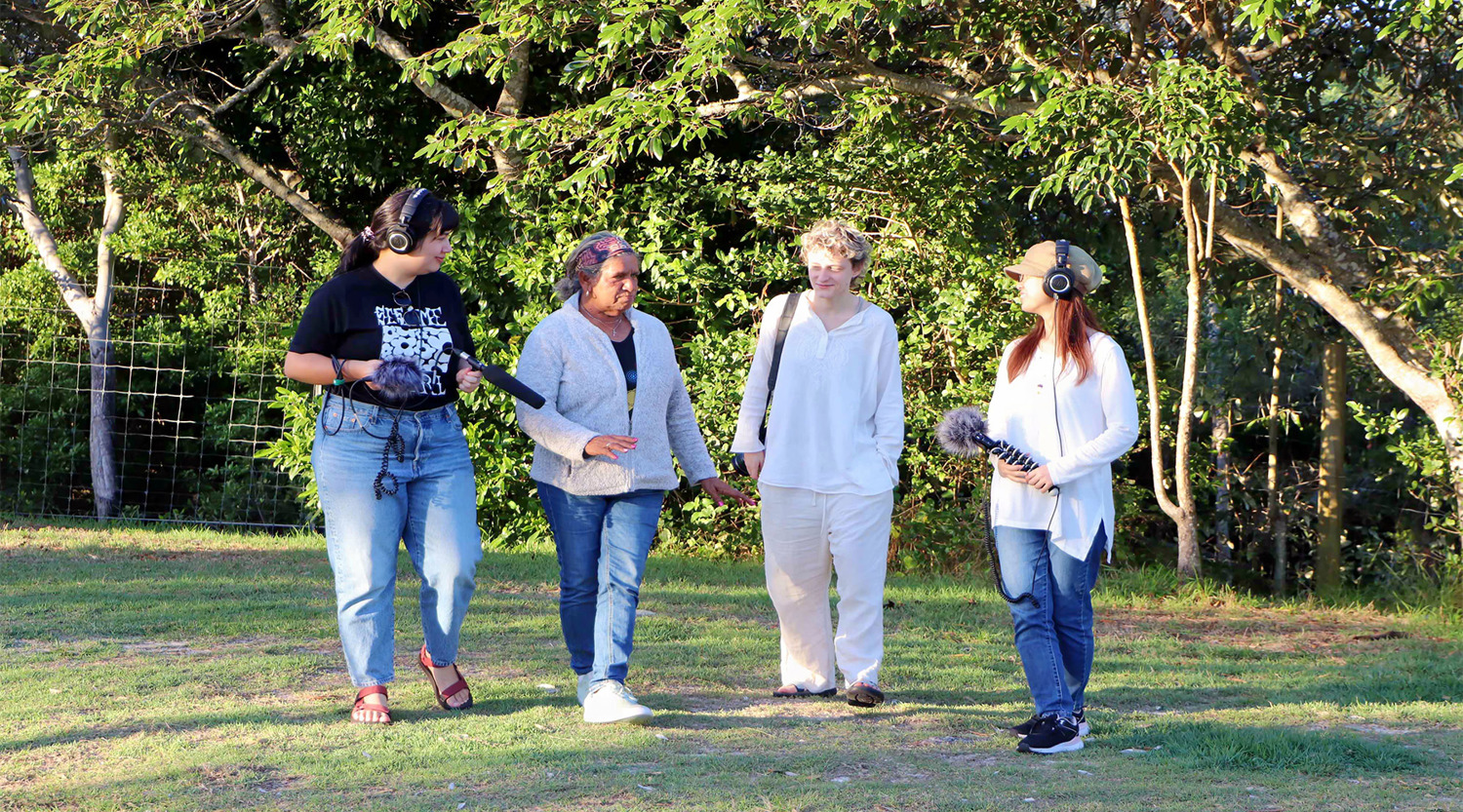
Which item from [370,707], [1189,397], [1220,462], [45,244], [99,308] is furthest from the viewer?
[45,244]

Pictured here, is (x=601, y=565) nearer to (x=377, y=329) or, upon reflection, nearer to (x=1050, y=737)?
(x=377, y=329)

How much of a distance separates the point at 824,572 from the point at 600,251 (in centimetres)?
143

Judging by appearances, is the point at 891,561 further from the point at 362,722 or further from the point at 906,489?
the point at 362,722

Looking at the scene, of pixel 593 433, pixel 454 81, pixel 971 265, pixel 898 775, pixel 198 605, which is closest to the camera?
pixel 898 775

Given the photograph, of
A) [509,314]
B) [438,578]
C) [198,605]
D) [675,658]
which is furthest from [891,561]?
[438,578]

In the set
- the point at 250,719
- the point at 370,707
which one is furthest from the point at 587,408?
the point at 250,719

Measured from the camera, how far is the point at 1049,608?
4461 mm

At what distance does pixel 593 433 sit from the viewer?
4512 mm

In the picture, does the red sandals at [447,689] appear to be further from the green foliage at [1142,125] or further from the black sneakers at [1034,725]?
the green foliage at [1142,125]

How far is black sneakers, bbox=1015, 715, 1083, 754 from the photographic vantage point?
14.3 feet

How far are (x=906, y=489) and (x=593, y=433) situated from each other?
5423 mm

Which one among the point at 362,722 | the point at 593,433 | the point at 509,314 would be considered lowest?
the point at 362,722

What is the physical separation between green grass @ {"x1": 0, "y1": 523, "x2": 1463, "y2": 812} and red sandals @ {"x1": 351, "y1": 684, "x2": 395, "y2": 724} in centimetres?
6

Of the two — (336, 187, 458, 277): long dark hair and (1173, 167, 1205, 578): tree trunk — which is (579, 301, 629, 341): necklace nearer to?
(336, 187, 458, 277): long dark hair
